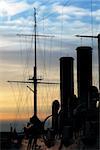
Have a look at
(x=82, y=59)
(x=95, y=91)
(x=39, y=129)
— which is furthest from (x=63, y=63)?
(x=95, y=91)

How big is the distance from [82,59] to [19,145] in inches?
419

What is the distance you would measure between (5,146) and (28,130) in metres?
6.93

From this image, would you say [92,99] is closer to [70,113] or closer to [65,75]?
[70,113]

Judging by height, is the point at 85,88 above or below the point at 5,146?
above

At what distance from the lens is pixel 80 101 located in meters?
26.6

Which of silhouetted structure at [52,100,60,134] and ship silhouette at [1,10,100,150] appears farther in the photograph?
silhouetted structure at [52,100,60,134]

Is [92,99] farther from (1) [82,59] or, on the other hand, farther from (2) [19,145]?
(2) [19,145]

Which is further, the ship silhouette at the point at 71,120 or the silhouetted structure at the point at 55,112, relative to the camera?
the silhouetted structure at the point at 55,112

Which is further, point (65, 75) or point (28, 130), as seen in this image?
point (65, 75)

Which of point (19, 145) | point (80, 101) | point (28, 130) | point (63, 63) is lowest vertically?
point (19, 145)

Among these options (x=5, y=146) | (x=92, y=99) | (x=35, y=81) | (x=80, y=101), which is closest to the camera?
(x=92, y=99)

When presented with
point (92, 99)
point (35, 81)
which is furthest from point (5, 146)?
point (92, 99)

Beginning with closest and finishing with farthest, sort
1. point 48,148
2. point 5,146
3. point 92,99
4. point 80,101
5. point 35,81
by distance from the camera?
point 92,99, point 80,101, point 48,148, point 35,81, point 5,146

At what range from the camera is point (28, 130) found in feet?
99.2
